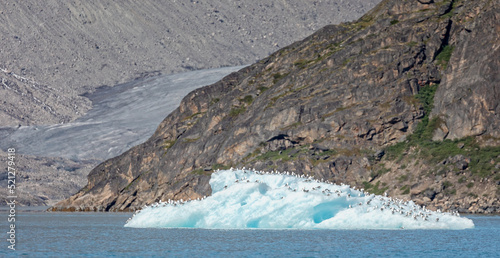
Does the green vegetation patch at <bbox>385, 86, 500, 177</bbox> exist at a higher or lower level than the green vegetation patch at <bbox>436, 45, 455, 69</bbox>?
lower

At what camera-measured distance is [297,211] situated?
96312mm

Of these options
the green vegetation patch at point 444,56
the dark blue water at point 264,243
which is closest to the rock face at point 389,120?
the green vegetation patch at point 444,56

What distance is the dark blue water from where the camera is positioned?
258 ft

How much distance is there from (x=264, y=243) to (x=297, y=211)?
1081 centimetres

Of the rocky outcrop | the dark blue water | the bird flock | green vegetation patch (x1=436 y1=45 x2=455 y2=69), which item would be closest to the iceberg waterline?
the bird flock

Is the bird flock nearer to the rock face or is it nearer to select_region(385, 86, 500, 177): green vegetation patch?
the rock face

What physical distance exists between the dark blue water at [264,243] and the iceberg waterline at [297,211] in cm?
123

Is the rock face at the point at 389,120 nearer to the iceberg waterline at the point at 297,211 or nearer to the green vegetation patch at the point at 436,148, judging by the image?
the green vegetation patch at the point at 436,148

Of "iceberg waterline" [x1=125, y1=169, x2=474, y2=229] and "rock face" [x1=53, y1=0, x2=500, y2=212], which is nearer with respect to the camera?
"iceberg waterline" [x1=125, y1=169, x2=474, y2=229]

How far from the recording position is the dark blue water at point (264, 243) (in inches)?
3095

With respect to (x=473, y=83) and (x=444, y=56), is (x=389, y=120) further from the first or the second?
(x=444, y=56)

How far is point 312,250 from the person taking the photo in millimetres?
79750

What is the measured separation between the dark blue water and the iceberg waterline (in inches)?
48.5

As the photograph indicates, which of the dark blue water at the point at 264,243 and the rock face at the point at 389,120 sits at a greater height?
the rock face at the point at 389,120
